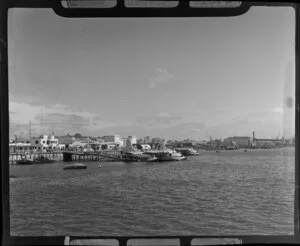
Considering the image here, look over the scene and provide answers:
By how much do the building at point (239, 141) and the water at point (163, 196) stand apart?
0.34ft

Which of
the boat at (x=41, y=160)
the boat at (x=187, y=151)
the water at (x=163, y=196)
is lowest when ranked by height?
the water at (x=163, y=196)

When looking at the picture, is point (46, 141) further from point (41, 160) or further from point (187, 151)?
point (187, 151)

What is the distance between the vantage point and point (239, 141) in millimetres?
3492

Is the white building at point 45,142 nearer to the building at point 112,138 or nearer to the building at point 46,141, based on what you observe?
the building at point 46,141

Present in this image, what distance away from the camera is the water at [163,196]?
2121mm

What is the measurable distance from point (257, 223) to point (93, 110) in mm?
2249

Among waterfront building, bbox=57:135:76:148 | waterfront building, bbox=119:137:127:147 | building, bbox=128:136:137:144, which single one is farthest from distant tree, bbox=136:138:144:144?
waterfront building, bbox=57:135:76:148

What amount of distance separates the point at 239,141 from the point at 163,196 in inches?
43.5

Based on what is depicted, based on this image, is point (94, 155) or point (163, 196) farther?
point (94, 155)

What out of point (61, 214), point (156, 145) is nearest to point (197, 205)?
point (156, 145)

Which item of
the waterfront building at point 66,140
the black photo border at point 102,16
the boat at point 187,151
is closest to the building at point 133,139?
the boat at point 187,151

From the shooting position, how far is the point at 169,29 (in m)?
2.79

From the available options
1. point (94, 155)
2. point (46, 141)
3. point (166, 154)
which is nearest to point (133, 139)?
point (166, 154)

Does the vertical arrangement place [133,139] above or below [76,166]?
above
